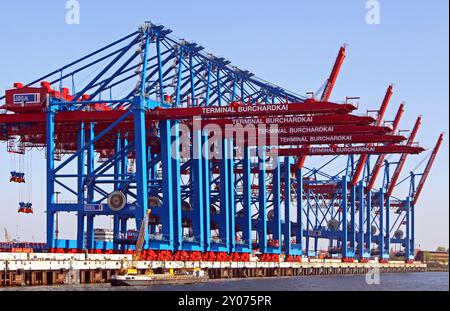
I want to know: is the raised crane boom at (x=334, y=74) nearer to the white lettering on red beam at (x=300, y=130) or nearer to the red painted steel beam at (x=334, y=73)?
the red painted steel beam at (x=334, y=73)

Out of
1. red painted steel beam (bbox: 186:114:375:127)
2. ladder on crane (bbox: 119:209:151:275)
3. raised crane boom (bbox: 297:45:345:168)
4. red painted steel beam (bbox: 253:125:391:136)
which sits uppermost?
raised crane boom (bbox: 297:45:345:168)

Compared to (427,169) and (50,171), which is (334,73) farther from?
(427,169)

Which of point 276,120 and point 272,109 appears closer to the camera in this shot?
point 272,109

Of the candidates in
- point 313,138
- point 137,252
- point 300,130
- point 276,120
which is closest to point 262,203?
point 313,138

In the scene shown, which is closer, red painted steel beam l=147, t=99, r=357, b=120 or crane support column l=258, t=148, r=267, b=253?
red painted steel beam l=147, t=99, r=357, b=120

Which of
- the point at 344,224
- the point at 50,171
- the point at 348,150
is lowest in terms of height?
the point at 344,224

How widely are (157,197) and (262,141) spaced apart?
40.3 ft

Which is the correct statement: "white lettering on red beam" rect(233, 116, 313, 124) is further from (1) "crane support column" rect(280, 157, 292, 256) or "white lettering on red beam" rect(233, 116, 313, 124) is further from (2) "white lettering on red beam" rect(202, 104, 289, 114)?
(1) "crane support column" rect(280, 157, 292, 256)

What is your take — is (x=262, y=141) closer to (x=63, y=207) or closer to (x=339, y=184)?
(x=63, y=207)

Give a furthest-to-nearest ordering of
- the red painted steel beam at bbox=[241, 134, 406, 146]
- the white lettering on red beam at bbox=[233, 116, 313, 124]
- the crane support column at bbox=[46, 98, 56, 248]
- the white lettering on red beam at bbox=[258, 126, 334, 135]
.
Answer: the red painted steel beam at bbox=[241, 134, 406, 146], the white lettering on red beam at bbox=[258, 126, 334, 135], the white lettering on red beam at bbox=[233, 116, 313, 124], the crane support column at bbox=[46, 98, 56, 248]

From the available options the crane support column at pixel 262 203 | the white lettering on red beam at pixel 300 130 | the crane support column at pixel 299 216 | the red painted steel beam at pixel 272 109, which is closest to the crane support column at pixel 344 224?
the crane support column at pixel 299 216

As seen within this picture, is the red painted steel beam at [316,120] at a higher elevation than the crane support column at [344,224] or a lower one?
higher

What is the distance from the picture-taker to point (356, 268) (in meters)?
155

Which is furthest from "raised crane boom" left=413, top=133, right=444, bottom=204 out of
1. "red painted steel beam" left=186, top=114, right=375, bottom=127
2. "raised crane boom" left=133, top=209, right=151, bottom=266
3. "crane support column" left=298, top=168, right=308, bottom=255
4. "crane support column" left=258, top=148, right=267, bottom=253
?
"raised crane boom" left=133, top=209, right=151, bottom=266
